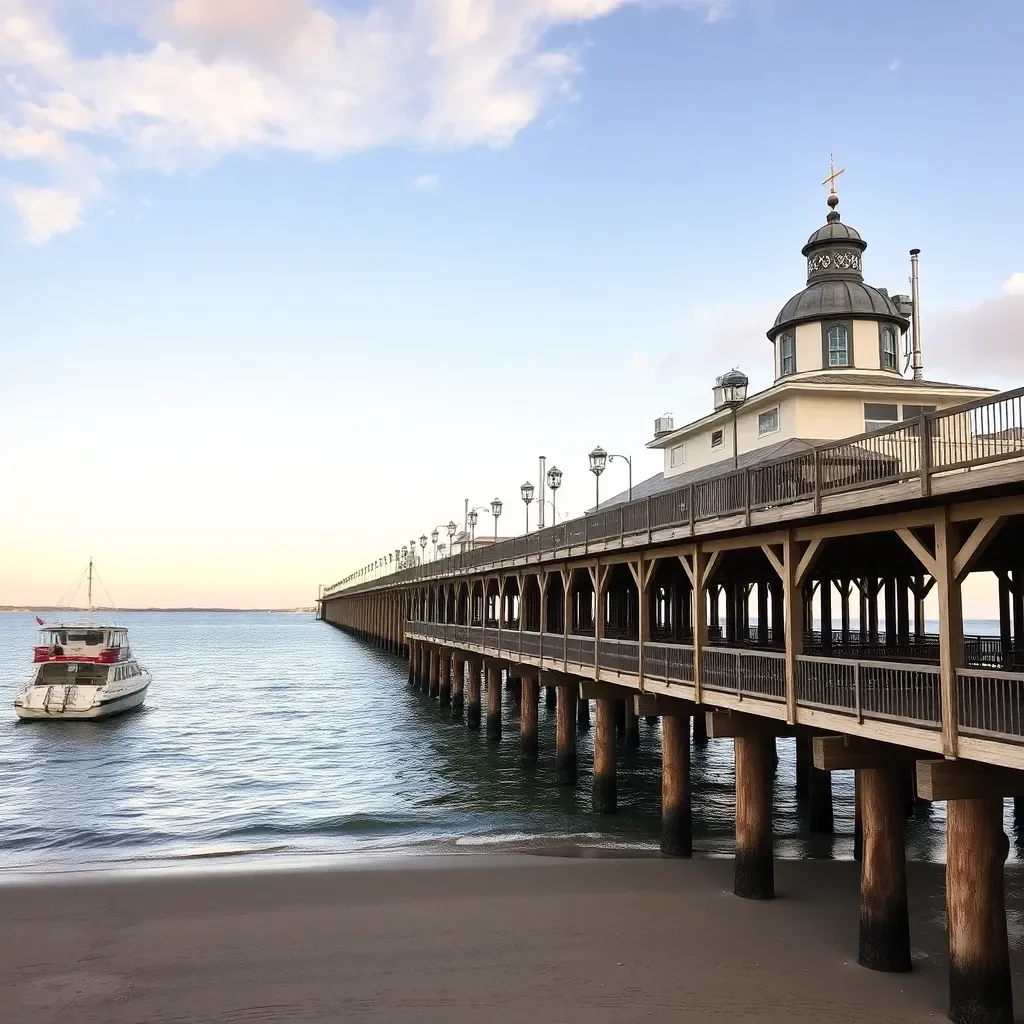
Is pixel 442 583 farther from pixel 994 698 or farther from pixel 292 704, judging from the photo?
pixel 994 698

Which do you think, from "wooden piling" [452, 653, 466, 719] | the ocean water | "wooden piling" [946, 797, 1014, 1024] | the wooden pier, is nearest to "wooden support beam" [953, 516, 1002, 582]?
the wooden pier

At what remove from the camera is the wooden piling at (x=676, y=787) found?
→ 1747cm

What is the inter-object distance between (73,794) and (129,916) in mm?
14986

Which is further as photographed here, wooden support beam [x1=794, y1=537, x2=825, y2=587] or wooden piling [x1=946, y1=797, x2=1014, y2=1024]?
wooden support beam [x1=794, y1=537, x2=825, y2=587]

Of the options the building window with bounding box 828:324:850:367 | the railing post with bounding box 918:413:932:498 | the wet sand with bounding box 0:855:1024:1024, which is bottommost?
the wet sand with bounding box 0:855:1024:1024

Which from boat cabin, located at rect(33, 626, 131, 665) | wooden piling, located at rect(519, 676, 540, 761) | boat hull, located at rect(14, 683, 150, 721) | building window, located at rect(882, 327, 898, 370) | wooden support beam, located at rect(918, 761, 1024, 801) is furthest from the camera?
boat cabin, located at rect(33, 626, 131, 665)

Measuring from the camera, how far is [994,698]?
9258mm

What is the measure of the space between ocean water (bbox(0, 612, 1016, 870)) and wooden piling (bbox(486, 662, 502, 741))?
2.32 ft

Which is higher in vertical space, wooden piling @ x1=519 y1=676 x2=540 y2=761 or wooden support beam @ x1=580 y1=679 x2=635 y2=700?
wooden support beam @ x1=580 y1=679 x2=635 y2=700

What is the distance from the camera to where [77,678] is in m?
45.6

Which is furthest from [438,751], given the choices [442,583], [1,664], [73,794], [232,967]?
[1,664]

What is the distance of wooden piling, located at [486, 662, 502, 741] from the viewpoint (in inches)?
1367

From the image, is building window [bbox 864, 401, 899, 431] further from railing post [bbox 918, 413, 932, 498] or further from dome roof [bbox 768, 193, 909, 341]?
railing post [bbox 918, 413, 932, 498]

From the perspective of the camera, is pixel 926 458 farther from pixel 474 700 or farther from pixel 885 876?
pixel 474 700
